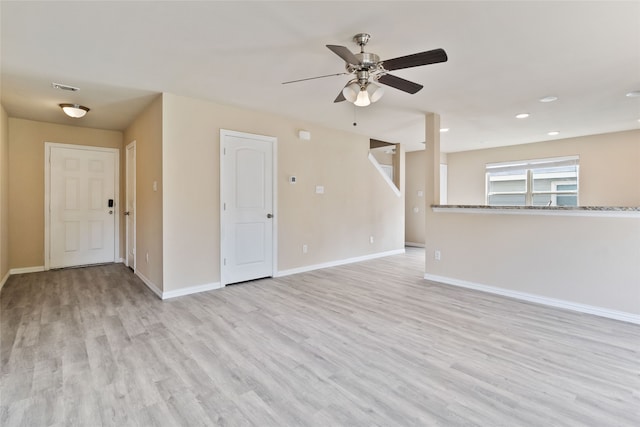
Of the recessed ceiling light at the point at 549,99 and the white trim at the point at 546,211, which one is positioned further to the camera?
the recessed ceiling light at the point at 549,99

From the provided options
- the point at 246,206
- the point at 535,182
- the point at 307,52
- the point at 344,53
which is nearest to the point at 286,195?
the point at 246,206

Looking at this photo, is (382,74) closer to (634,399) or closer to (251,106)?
(251,106)

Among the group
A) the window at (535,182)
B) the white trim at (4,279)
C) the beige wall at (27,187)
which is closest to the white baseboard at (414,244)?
the window at (535,182)

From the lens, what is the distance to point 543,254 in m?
3.63

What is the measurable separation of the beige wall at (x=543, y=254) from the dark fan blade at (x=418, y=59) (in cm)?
255

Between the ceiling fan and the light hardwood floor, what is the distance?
2135mm

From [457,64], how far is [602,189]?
5303mm

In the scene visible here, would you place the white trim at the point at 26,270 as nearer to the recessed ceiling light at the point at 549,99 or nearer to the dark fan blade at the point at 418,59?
the dark fan blade at the point at 418,59

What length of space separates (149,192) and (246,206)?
1.31m

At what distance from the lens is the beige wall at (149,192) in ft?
12.5

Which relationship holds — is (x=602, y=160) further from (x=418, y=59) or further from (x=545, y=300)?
(x=418, y=59)

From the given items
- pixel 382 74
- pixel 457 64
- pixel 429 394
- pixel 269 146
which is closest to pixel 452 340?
pixel 429 394

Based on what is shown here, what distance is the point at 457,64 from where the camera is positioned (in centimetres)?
293

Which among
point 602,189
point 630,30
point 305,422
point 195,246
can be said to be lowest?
point 305,422
